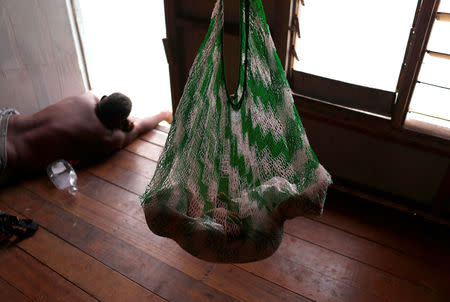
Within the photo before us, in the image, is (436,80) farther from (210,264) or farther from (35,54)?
(35,54)

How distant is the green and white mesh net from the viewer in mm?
989

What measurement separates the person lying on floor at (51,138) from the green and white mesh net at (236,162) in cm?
91

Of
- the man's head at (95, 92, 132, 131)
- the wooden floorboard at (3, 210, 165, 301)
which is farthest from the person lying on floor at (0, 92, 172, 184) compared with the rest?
the wooden floorboard at (3, 210, 165, 301)

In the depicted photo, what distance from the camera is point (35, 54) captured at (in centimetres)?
199

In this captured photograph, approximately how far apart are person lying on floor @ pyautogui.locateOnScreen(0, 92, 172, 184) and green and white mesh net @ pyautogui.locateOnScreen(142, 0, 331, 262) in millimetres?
909

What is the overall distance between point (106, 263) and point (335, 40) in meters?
1.13

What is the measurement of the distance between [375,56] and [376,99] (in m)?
0.15

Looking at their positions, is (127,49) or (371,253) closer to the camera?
(371,253)

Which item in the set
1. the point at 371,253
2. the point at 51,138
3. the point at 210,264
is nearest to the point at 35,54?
the point at 51,138

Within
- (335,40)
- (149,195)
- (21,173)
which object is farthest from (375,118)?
(21,173)

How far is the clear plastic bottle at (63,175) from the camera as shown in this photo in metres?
1.77

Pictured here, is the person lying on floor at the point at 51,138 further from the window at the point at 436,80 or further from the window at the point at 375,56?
the window at the point at 436,80

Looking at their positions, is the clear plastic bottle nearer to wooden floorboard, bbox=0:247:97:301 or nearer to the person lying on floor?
the person lying on floor

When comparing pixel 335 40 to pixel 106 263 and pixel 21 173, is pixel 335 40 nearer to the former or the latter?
pixel 106 263
